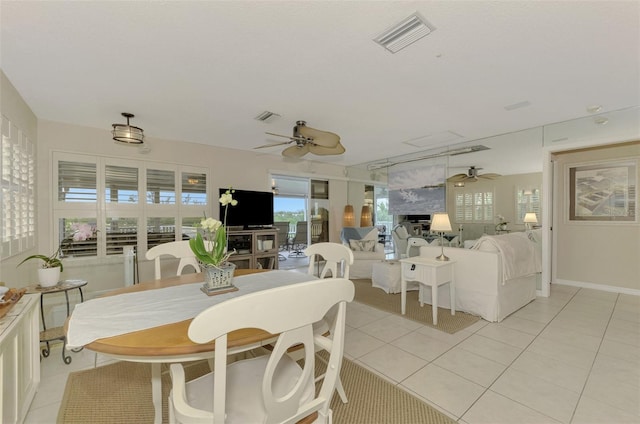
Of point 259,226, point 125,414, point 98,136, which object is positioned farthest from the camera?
point 259,226

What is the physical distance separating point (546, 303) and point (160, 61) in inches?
207

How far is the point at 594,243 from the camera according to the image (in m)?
4.39

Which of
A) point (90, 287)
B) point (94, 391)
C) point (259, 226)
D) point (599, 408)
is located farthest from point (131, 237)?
point (599, 408)

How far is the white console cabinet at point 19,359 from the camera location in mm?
1396

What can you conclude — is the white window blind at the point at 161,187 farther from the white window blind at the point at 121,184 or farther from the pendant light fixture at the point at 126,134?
the pendant light fixture at the point at 126,134

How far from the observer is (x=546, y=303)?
3670mm

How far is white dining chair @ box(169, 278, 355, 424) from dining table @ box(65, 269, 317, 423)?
0.10 meters

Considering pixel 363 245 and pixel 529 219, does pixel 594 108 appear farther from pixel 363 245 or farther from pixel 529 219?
pixel 363 245

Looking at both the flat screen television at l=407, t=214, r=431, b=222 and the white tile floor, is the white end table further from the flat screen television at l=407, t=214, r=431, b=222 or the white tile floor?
the flat screen television at l=407, t=214, r=431, b=222

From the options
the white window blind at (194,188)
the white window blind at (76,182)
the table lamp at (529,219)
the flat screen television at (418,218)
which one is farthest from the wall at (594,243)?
the white window blind at (76,182)

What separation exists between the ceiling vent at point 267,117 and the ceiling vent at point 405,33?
5.84 ft

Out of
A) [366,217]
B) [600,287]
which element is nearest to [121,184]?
[366,217]

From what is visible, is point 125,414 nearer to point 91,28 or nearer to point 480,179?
point 91,28

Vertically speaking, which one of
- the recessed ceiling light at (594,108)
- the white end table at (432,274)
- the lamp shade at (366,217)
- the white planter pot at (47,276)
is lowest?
the white end table at (432,274)
